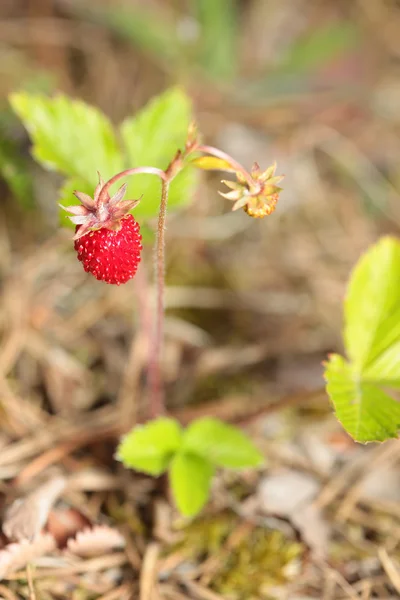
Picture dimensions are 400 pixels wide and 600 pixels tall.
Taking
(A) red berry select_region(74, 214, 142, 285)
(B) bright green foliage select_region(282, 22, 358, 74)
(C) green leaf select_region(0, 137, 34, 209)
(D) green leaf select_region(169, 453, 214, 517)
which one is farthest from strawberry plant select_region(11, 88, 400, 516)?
(B) bright green foliage select_region(282, 22, 358, 74)

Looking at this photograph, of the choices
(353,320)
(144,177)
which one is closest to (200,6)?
(144,177)

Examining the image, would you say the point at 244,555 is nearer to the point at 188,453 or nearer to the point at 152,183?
the point at 188,453

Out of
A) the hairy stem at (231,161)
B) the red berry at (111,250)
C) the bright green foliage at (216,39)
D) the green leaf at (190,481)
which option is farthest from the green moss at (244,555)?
the bright green foliage at (216,39)

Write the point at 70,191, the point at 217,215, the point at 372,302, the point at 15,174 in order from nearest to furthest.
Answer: the point at 70,191 → the point at 372,302 → the point at 15,174 → the point at 217,215

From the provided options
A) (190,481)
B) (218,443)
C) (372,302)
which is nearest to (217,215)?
(372,302)

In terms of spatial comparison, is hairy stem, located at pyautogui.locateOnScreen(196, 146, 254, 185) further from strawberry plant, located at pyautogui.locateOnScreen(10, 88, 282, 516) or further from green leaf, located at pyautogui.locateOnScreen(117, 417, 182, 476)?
green leaf, located at pyautogui.locateOnScreen(117, 417, 182, 476)

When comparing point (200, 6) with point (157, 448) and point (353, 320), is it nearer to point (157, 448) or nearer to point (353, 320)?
point (353, 320)

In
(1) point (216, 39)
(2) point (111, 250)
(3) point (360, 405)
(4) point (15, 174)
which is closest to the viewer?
(2) point (111, 250)
